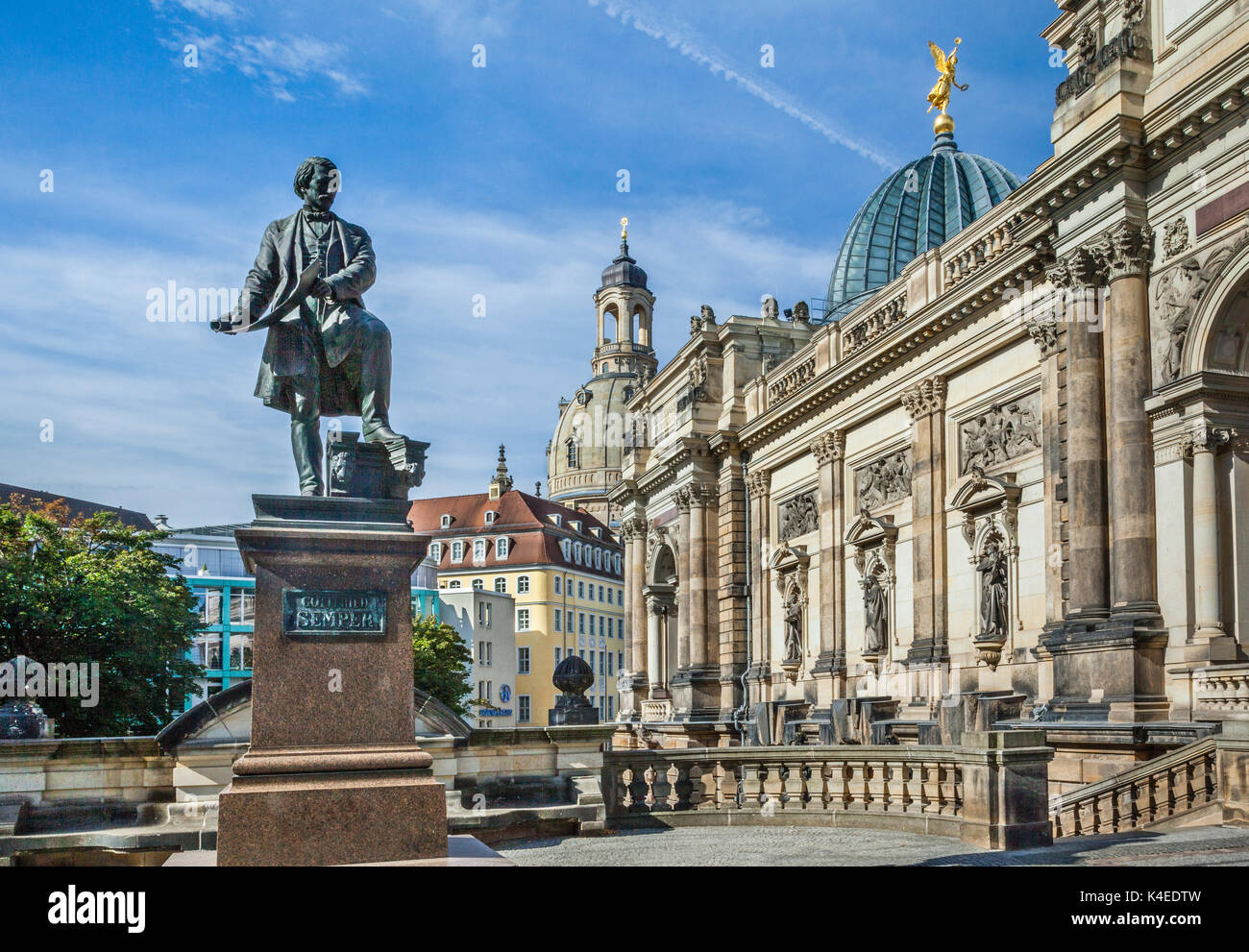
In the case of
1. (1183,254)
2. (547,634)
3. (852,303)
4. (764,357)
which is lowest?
(547,634)

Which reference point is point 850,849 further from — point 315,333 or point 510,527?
point 510,527

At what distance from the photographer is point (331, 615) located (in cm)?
741

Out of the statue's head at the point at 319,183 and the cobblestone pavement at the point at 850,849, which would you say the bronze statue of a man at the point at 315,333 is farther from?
the cobblestone pavement at the point at 850,849

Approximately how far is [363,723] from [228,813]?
91 centimetres

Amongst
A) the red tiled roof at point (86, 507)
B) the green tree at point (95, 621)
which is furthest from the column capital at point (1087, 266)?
the red tiled roof at point (86, 507)

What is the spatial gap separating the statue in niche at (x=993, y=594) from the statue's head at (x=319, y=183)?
67.4 feet

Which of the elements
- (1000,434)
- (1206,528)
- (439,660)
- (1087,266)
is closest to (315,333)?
(1206,528)

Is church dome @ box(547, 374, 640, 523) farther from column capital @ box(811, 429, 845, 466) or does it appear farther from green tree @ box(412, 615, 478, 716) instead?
column capital @ box(811, 429, 845, 466)

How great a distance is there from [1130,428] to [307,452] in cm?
1529

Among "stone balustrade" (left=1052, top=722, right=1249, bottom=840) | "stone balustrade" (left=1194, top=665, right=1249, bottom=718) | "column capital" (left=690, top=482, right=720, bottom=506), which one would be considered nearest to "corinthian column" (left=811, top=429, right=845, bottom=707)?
"column capital" (left=690, top=482, right=720, bottom=506)

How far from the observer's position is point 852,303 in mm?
47844
